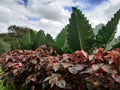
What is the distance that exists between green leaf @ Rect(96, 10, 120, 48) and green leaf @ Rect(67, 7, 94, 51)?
0.38 feet

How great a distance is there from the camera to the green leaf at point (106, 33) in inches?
155

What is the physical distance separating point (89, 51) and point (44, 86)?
158cm

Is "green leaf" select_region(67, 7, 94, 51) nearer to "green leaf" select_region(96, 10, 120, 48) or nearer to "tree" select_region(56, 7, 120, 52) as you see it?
"tree" select_region(56, 7, 120, 52)

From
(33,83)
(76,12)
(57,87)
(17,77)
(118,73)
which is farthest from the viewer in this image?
(76,12)

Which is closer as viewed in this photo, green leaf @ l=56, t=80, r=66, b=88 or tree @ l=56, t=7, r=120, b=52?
green leaf @ l=56, t=80, r=66, b=88

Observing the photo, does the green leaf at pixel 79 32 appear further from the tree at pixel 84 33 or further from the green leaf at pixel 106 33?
the green leaf at pixel 106 33

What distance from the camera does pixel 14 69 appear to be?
3.64 meters

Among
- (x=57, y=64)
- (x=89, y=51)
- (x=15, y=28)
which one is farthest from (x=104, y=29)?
(x=15, y=28)

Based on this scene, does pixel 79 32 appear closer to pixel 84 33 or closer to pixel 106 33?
pixel 84 33

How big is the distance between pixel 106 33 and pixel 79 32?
1.26 ft

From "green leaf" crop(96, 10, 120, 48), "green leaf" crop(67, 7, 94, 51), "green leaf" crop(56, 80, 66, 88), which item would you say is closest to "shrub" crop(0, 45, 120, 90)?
"green leaf" crop(56, 80, 66, 88)

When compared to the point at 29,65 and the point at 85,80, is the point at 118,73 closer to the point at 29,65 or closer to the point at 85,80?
the point at 85,80

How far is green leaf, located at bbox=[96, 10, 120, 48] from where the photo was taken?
3.93 meters

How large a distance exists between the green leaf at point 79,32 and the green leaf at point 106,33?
0.12 metres
